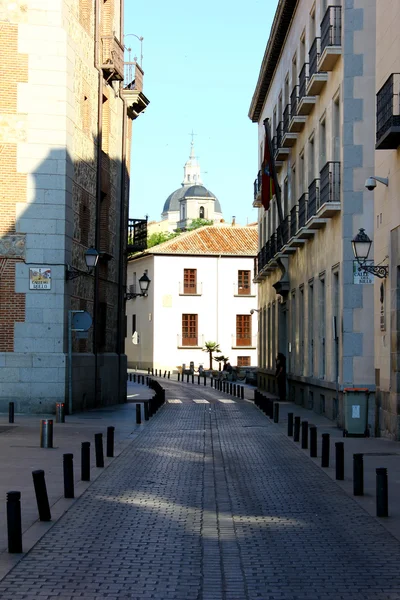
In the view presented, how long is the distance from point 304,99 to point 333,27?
464 cm

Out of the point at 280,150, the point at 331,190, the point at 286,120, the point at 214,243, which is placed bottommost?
the point at 331,190

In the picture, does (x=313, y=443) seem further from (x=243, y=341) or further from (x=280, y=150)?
(x=243, y=341)

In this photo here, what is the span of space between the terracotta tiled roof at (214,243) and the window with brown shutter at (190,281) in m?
1.59

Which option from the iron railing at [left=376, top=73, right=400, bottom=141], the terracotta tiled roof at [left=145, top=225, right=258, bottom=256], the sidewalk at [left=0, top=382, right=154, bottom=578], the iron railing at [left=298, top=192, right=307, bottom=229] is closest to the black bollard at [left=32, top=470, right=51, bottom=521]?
the sidewalk at [left=0, top=382, right=154, bottom=578]

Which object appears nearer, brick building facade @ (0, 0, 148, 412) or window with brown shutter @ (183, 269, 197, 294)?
brick building facade @ (0, 0, 148, 412)

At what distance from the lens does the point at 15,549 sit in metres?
9.09

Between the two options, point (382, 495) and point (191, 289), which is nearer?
point (382, 495)

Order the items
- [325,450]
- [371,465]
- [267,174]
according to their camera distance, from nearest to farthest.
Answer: [325,450], [371,465], [267,174]

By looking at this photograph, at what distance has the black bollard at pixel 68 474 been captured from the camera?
12055 mm

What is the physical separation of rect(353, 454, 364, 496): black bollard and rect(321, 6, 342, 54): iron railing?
1570 cm

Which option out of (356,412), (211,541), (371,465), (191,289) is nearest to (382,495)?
(211,541)

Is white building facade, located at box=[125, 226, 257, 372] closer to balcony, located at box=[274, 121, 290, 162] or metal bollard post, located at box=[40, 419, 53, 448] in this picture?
balcony, located at box=[274, 121, 290, 162]

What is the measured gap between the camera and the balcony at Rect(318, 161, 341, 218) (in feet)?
85.0

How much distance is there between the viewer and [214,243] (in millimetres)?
79750
